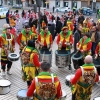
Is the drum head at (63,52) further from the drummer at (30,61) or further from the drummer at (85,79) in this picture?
the drummer at (85,79)

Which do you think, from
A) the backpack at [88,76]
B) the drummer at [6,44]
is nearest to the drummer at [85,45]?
the drummer at [6,44]

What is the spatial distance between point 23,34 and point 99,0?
44.4 m

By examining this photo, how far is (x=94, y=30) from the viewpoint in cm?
923

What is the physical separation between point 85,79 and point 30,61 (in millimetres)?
1481

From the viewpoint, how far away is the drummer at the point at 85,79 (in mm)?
4754

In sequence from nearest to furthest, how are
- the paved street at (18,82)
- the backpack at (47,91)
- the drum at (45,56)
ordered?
1. the backpack at (47,91)
2. the paved street at (18,82)
3. the drum at (45,56)

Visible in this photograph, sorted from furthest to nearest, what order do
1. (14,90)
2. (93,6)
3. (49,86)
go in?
Answer: (93,6), (14,90), (49,86)

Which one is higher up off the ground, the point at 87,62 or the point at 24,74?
the point at 87,62

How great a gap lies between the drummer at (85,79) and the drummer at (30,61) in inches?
43.8

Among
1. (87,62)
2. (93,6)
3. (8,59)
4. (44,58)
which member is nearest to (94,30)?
(44,58)

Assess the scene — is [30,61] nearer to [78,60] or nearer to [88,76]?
[88,76]

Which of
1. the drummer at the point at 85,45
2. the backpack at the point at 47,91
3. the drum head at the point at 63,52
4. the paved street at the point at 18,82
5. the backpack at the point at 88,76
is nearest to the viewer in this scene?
the backpack at the point at 47,91

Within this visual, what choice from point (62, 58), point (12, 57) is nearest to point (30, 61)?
point (12, 57)

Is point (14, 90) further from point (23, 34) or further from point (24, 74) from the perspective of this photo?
point (23, 34)
